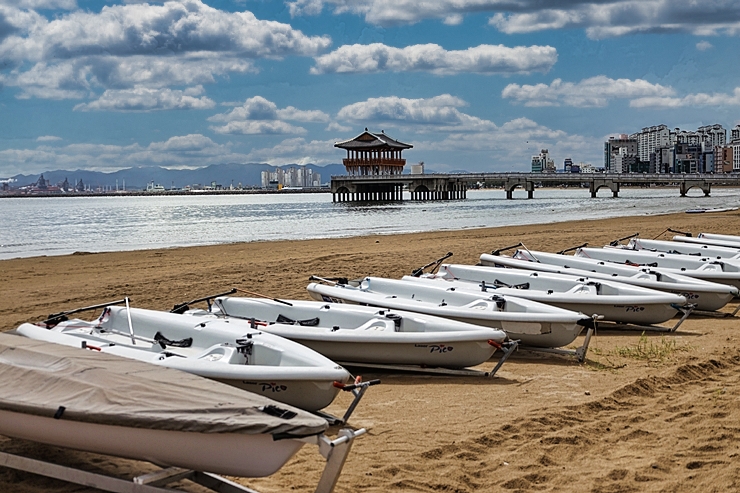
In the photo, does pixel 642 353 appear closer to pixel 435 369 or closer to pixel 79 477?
pixel 435 369

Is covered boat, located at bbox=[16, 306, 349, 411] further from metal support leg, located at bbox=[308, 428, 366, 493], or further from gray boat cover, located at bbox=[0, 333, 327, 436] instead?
metal support leg, located at bbox=[308, 428, 366, 493]

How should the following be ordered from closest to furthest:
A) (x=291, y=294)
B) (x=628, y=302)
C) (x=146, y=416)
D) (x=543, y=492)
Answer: (x=146, y=416) < (x=543, y=492) < (x=628, y=302) < (x=291, y=294)

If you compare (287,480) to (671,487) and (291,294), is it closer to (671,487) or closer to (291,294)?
(671,487)

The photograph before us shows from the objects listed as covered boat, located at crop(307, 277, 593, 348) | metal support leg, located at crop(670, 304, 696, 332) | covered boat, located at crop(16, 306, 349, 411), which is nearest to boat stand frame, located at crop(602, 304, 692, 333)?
metal support leg, located at crop(670, 304, 696, 332)

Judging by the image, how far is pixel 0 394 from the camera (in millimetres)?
4352

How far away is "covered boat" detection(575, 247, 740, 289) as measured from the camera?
11.2m

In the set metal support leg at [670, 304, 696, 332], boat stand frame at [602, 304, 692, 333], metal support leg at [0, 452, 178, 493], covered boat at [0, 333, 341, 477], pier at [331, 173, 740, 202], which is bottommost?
boat stand frame at [602, 304, 692, 333]

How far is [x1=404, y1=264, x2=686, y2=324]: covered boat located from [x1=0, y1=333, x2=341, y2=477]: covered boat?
5.70 metres

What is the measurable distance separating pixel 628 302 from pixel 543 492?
5.19 m

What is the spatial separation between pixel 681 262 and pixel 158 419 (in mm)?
11042

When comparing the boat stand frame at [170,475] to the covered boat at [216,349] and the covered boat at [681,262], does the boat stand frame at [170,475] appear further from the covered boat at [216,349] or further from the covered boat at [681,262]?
the covered boat at [681,262]

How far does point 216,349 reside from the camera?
242 inches

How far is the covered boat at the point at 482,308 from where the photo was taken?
778 cm

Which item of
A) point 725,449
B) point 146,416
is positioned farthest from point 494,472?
point 146,416
